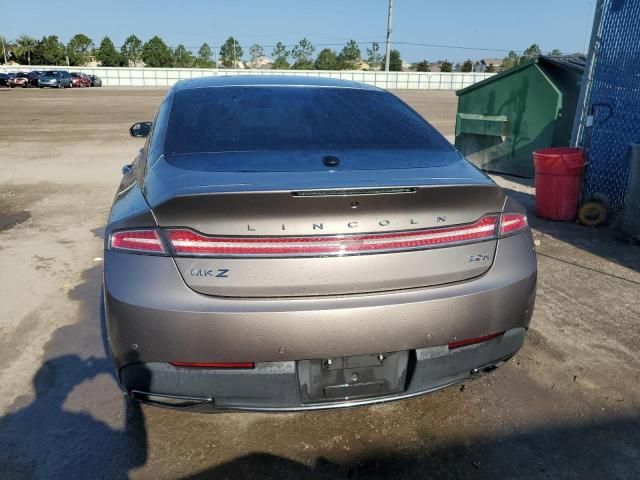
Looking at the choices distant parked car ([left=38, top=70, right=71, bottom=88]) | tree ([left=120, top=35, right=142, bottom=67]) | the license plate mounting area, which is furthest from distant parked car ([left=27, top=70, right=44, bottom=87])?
the license plate mounting area

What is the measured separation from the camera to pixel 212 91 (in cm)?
306

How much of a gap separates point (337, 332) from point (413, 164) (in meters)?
0.87

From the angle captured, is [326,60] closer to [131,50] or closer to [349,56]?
[349,56]

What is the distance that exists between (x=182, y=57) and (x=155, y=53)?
6143mm

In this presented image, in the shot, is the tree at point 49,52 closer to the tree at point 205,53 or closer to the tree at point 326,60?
the tree at point 205,53

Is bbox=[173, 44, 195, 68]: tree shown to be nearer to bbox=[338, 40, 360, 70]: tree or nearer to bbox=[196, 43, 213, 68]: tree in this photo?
bbox=[196, 43, 213, 68]: tree

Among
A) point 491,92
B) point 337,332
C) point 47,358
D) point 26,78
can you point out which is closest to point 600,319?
point 337,332

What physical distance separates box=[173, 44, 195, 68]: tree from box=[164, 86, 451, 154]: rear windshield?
85.9m

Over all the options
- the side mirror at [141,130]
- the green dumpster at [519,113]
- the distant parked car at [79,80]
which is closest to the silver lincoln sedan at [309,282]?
the side mirror at [141,130]

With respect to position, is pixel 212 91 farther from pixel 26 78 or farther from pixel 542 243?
pixel 26 78

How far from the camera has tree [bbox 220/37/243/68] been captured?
92.9m

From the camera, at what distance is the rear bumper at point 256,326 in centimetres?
183

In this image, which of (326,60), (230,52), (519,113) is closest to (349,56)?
(326,60)

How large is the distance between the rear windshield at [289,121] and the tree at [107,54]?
85940 mm
